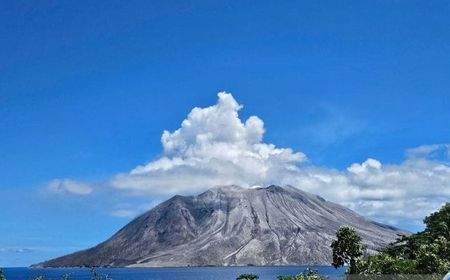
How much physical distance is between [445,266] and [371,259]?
1560 centimetres

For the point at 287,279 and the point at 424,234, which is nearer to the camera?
the point at 287,279

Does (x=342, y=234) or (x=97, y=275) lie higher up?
(x=342, y=234)

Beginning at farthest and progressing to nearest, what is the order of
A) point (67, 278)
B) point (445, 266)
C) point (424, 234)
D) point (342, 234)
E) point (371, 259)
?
point (424, 234)
point (342, 234)
point (371, 259)
point (445, 266)
point (67, 278)

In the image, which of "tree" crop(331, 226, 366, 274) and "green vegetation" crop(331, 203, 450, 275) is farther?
"tree" crop(331, 226, 366, 274)

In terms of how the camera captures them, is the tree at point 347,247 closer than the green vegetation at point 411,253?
No

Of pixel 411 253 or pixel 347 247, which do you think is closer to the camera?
pixel 347 247

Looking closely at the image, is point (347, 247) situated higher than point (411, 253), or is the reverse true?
point (347, 247)

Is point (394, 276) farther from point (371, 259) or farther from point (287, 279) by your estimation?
point (371, 259)

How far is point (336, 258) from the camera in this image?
266ft

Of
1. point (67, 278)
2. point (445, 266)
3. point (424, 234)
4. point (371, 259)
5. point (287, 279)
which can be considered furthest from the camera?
point (424, 234)

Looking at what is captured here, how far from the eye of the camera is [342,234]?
80312mm

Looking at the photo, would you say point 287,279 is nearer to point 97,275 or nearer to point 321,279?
point 321,279

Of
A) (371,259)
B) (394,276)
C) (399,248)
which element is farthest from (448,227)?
(394,276)

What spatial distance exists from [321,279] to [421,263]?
987 cm
